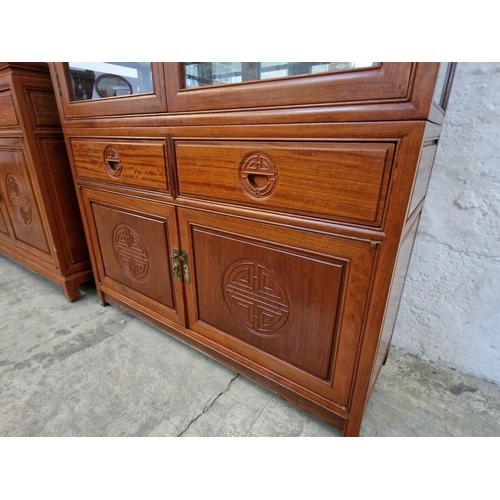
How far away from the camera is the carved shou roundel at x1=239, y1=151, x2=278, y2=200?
0.71 m

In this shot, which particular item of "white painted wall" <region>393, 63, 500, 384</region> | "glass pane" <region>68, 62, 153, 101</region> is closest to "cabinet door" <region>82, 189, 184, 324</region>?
"glass pane" <region>68, 62, 153, 101</region>

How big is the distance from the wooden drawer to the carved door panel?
1.01m

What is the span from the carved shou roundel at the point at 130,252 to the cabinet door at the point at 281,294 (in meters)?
0.26

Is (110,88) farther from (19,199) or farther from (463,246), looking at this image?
(463,246)

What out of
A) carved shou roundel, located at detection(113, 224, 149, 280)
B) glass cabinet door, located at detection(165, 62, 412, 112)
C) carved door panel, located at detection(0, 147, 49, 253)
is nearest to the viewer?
glass cabinet door, located at detection(165, 62, 412, 112)

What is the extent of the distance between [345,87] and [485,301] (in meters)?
0.88

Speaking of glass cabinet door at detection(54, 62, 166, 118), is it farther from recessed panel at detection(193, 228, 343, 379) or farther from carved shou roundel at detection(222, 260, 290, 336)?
carved shou roundel at detection(222, 260, 290, 336)

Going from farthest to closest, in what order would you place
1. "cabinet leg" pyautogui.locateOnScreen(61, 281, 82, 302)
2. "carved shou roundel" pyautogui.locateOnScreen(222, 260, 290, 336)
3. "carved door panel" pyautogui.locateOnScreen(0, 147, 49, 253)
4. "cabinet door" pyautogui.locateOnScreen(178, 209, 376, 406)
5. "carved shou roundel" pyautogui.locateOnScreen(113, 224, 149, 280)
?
"cabinet leg" pyautogui.locateOnScreen(61, 281, 82, 302)
"carved door panel" pyautogui.locateOnScreen(0, 147, 49, 253)
"carved shou roundel" pyautogui.locateOnScreen(113, 224, 149, 280)
"carved shou roundel" pyautogui.locateOnScreen(222, 260, 290, 336)
"cabinet door" pyautogui.locateOnScreen(178, 209, 376, 406)

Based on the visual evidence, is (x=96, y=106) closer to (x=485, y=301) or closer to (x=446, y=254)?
(x=446, y=254)

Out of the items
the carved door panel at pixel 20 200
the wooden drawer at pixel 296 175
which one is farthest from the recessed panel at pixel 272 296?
the carved door panel at pixel 20 200

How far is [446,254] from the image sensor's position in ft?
3.36

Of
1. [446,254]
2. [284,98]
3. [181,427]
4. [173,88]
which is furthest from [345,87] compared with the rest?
[181,427]

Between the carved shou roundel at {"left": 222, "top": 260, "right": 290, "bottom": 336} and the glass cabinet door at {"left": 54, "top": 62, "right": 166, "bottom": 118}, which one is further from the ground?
the glass cabinet door at {"left": 54, "top": 62, "right": 166, "bottom": 118}

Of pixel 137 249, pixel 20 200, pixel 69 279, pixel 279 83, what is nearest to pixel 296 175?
pixel 279 83
